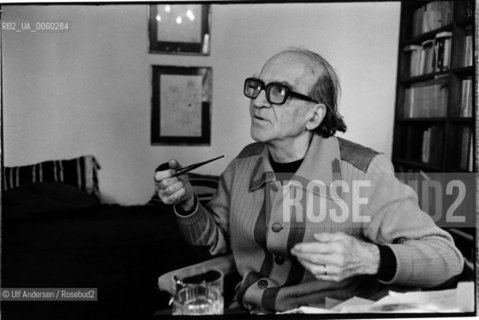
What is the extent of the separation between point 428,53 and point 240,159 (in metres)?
0.70

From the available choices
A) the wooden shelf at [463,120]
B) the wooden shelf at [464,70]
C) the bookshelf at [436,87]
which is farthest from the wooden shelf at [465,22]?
the wooden shelf at [463,120]

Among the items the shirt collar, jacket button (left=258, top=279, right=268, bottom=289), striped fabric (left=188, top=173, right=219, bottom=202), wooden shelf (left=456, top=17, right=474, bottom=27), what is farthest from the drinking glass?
wooden shelf (left=456, top=17, right=474, bottom=27)

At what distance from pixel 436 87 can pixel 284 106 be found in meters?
0.53

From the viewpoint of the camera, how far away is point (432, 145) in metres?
1.37

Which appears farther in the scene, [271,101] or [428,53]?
[428,53]

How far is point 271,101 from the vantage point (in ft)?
4.04

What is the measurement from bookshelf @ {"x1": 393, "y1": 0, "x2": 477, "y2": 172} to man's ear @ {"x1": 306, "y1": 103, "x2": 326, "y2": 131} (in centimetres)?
26

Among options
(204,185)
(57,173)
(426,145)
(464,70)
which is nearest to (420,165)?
(426,145)

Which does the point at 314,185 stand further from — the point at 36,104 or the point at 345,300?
the point at 36,104

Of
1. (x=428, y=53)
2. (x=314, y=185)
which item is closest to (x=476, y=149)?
(x=428, y=53)

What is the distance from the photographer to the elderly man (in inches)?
46.2

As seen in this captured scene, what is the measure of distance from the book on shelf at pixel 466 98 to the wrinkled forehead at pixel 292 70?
489 mm

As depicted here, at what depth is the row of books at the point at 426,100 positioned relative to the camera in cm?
133

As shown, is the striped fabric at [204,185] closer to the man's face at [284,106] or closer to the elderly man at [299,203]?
the elderly man at [299,203]
